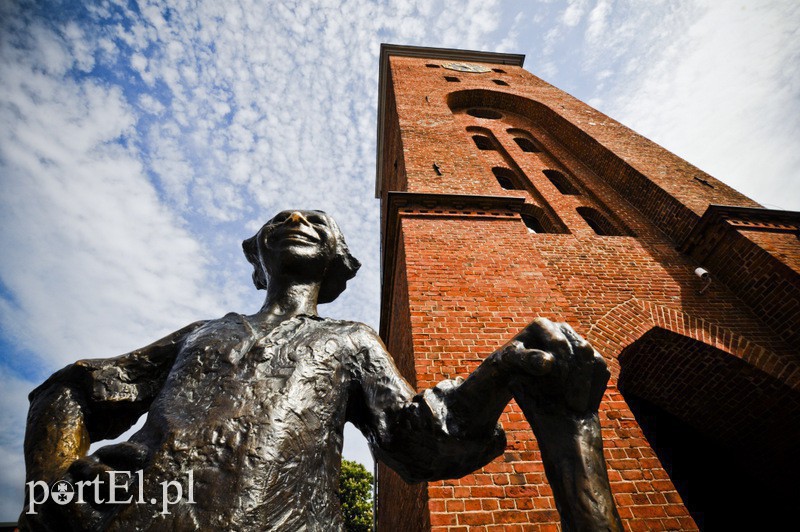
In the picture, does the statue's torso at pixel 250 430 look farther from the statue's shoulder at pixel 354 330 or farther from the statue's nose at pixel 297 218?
the statue's nose at pixel 297 218

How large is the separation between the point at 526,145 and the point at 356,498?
15.7 m

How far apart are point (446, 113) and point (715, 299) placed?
642 centimetres

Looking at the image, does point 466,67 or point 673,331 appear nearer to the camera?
point 673,331

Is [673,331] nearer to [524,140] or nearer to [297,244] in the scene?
[297,244]

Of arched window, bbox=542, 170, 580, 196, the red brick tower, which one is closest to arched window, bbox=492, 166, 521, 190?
arched window, bbox=542, 170, 580, 196

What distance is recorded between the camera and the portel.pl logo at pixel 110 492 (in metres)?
0.91

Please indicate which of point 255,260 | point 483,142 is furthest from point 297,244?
point 483,142

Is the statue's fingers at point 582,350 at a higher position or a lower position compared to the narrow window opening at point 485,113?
lower

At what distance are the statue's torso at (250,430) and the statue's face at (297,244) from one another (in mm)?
455

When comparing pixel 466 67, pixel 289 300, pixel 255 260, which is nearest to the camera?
pixel 289 300

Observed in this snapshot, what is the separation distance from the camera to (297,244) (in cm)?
188

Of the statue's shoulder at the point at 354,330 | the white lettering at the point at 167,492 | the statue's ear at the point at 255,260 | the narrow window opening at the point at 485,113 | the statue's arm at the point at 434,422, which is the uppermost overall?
the narrow window opening at the point at 485,113

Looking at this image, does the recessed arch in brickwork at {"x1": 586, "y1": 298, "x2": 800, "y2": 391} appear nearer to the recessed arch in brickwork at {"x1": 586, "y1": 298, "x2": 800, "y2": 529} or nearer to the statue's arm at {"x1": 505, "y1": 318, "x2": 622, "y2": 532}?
the recessed arch in brickwork at {"x1": 586, "y1": 298, "x2": 800, "y2": 529}

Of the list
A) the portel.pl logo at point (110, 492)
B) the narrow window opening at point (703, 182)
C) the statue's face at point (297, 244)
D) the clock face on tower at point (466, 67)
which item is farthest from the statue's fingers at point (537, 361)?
the clock face on tower at point (466, 67)
